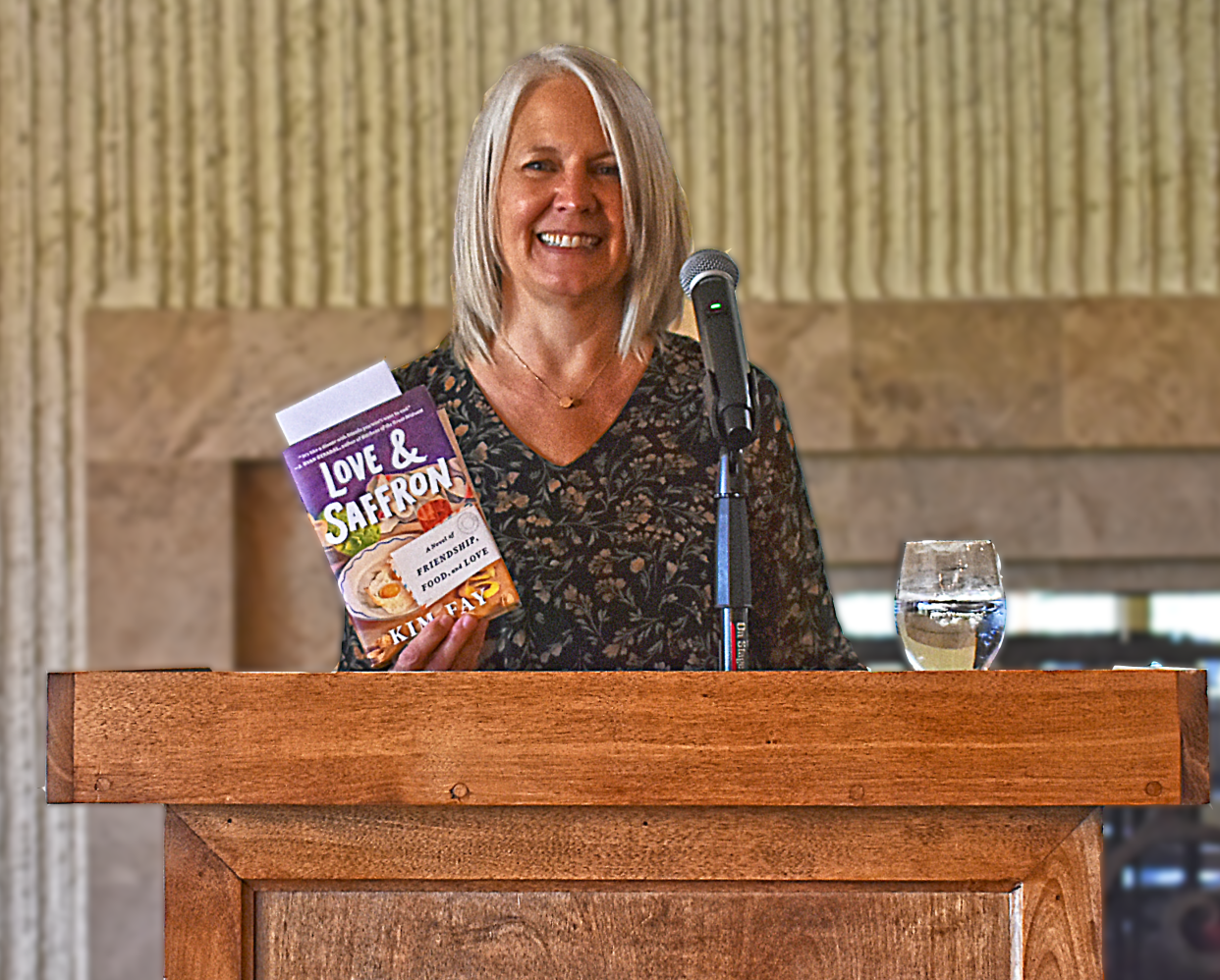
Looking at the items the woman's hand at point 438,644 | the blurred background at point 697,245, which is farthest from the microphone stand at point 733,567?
the blurred background at point 697,245

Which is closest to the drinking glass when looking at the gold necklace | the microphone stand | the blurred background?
the microphone stand

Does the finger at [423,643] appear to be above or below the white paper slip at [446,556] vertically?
below

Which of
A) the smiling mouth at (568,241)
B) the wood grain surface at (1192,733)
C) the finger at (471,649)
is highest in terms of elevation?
the smiling mouth at (568,241)

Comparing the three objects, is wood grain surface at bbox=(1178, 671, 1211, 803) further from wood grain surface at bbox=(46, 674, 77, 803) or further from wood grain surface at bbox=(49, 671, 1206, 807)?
wood grain surface at bbox=(46, 674, 77, 803)

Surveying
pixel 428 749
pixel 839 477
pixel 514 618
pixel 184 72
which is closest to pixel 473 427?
pixel 514 618

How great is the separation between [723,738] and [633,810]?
0.08 m

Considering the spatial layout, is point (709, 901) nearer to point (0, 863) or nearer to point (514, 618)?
point (514, 618)

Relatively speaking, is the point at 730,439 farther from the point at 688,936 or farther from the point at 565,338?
the point at 565,338

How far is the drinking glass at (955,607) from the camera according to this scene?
115 centimetres

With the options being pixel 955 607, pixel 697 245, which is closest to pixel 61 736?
pixel 955 607

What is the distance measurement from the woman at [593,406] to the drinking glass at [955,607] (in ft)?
1.06

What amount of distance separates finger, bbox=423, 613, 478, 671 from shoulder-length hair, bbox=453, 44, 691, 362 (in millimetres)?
421

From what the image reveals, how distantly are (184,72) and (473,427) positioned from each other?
104 inches

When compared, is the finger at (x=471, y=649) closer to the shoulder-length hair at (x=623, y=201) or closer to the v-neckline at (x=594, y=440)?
the v-neckline at (x=594, y=440)
